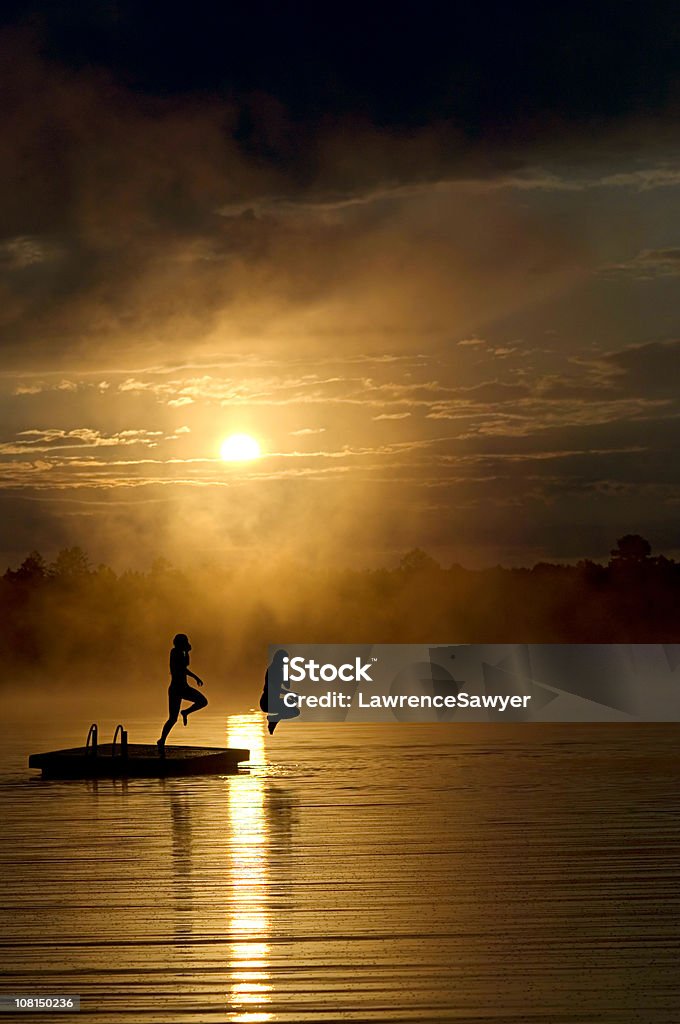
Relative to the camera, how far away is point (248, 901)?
1194 cm

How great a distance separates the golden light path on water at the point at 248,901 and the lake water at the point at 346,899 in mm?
24

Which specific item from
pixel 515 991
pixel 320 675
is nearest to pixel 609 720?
pixel 320 675

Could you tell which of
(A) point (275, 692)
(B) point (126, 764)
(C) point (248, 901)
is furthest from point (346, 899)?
(A) point (275, 692)

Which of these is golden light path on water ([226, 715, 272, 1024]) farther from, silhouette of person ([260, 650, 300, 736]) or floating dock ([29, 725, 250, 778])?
silhouette of person ([260, 650, 300, 736])

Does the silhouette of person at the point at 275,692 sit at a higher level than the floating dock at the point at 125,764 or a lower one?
higher

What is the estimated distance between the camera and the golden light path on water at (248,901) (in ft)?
28.5

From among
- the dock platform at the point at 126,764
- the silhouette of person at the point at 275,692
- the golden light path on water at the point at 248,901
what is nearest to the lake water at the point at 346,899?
the golden light path on water at the point at 248,901

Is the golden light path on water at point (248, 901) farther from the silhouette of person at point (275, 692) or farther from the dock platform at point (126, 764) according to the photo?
the silhouette of person at point (275, 692)

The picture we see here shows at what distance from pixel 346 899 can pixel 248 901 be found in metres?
0.71

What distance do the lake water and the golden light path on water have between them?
24mm

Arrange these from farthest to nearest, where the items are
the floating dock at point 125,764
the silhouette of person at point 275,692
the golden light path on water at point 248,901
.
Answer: the silhouette of person at point 275,692
the floating dock at point 125,764
the golden light path on water at point 248,901

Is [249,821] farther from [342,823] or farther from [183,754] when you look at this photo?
[183,754]

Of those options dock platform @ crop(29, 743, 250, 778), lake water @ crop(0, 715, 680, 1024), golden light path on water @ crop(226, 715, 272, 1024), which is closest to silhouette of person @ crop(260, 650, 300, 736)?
dock platform @ crop(29, 743, 250, 778)

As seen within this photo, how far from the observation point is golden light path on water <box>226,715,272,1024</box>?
868 centimetres
